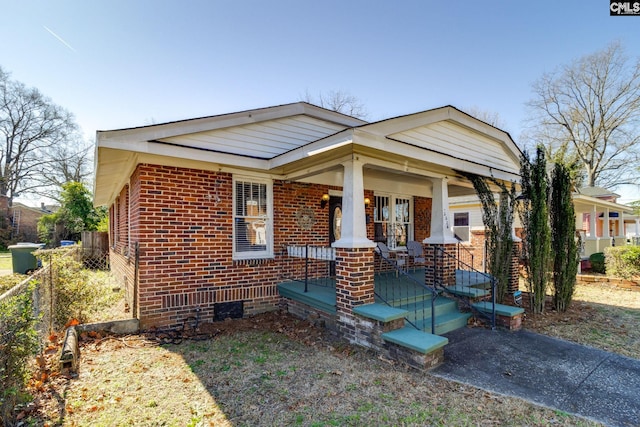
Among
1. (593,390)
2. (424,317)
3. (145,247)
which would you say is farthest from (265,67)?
(593,390)

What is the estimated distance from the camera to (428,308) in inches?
220

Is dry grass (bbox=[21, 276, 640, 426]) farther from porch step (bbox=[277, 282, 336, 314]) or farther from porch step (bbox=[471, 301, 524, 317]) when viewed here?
porch step (bbox=[471, 301, 524, 317])

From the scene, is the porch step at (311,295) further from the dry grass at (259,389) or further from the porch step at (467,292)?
the porch step at (467,292)

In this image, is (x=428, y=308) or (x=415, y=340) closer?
(x=415, y=340)

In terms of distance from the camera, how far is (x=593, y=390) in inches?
139

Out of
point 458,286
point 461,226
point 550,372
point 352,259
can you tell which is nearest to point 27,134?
point 461,226

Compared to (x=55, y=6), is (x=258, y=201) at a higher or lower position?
lower

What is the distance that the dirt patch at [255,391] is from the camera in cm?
293

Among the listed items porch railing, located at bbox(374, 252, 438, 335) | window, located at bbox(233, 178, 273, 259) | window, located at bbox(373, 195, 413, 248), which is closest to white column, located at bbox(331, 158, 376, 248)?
porch railing, located at bbox(374, 252, 438, 335)

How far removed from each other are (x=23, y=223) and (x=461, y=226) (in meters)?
34.8

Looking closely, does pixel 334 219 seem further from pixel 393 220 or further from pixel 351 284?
pixel 351 284

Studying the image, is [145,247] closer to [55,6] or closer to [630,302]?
[55,6]

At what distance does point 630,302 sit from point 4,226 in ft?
122

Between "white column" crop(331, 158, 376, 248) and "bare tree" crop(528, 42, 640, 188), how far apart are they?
24.9 metres
